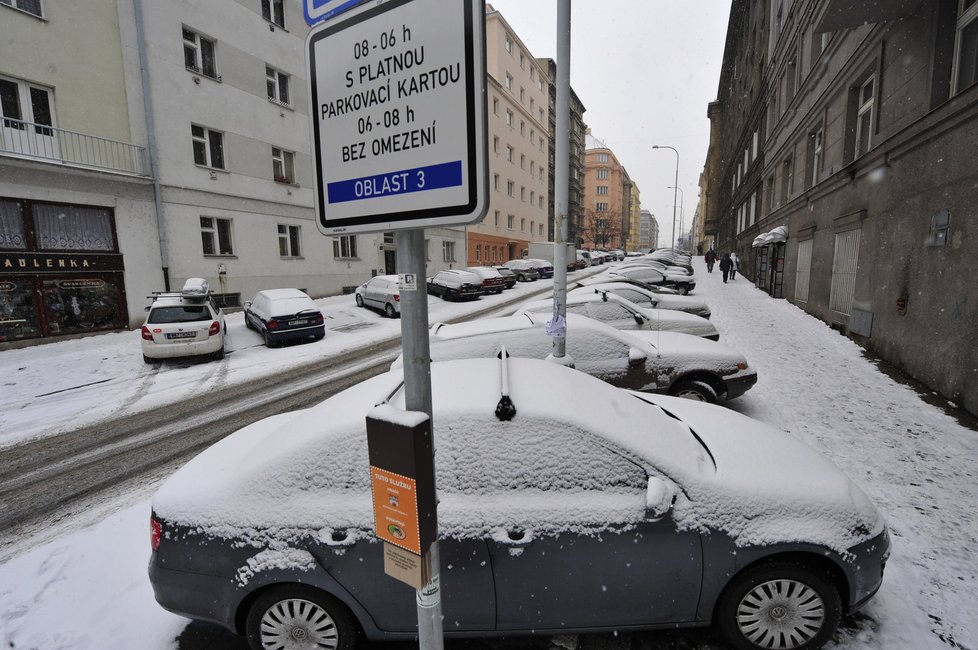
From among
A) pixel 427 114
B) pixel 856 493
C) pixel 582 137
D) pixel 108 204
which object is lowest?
pixel 856 493

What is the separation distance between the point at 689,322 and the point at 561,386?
6.62 m

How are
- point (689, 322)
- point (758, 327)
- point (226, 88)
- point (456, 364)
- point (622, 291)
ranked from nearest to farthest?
point (456, 364) < point (689, 322) < point (622, 291) < point (758, 327) < point (226, 88)

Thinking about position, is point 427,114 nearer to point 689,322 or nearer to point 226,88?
point 689,322

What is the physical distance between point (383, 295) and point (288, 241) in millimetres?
5614

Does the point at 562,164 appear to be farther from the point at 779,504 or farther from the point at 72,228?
the point at 72,228

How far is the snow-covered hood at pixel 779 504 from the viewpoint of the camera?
2.53 m

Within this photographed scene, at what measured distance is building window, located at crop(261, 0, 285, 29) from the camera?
18438 mm

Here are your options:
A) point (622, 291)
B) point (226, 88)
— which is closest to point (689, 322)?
point (622, 291)

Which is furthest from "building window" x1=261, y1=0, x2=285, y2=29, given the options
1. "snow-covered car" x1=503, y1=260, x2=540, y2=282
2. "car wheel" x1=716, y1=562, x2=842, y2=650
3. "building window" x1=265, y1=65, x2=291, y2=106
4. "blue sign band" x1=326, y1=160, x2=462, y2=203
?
"car wheel" x1=716, y1=562, x2=842, y2=650

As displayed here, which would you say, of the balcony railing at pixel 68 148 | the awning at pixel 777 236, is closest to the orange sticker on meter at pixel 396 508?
the balcony railing at pixel 68 148

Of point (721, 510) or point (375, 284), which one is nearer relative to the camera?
point (721, 510)

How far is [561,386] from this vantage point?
10.1ft

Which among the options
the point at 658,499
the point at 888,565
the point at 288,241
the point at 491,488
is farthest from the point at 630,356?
the point at 288,241

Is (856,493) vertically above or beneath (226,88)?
beneath
